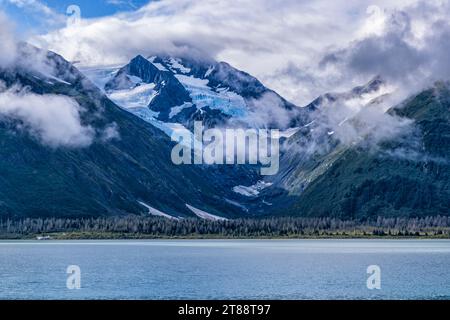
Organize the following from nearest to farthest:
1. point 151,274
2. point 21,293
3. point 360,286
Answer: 1. point 21,293
2. point 360,286
3. point 151,274

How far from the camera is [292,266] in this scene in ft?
602

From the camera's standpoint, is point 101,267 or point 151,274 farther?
point 101,267
